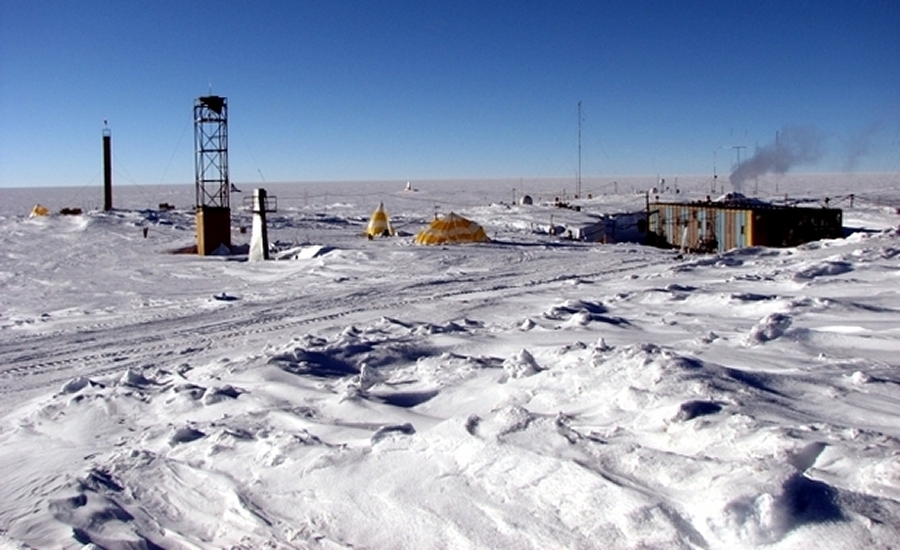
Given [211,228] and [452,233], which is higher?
[211,228]

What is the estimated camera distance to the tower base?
2788cm

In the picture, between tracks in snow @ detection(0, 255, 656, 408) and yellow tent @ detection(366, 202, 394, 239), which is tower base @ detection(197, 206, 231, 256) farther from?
tracks in snow @ detection(0, 255, 656, 408)

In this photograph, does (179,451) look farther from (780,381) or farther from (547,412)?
(780,381)

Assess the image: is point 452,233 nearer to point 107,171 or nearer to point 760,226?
point 760,226

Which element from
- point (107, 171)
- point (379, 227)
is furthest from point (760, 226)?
point (107, 171)

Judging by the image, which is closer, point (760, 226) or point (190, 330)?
point (190, 330)

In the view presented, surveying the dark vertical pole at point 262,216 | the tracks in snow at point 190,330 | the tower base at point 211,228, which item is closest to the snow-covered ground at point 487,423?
the tracks in snow at point 190,330

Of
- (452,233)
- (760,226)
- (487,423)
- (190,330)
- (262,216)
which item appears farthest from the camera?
(452,233)

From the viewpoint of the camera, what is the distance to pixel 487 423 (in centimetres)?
559

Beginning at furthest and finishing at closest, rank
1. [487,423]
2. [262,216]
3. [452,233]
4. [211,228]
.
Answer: [452,233] → [211,228] → [262,216] → [487,423]

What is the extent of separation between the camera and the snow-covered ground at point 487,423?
13.9 ft

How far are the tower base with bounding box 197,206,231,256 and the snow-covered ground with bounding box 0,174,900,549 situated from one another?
14.1 m

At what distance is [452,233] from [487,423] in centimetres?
2352

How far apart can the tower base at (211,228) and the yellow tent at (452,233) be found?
7284 mm
